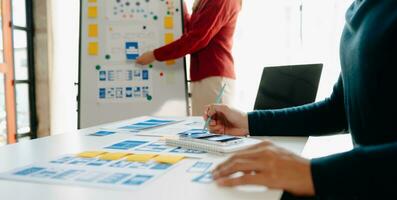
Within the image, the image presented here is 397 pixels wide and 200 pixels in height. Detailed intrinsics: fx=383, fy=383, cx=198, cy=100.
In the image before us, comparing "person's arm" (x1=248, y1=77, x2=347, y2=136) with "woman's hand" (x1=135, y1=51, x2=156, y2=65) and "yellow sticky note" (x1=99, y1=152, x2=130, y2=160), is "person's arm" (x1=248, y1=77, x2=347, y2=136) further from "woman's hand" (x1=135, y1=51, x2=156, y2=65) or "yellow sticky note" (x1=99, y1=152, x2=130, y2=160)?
"woman's hand" (x1=135, y1=51, x2=156, y2=65)

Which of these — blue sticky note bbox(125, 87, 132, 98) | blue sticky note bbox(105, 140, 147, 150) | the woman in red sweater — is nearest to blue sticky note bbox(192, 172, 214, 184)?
blue sticky note bbox(105, 140, 147, 150)

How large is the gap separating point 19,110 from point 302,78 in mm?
3146

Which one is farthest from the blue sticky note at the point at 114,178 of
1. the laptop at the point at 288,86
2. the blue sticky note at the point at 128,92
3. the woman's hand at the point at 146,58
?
the blue sticky note at the point at 128,92

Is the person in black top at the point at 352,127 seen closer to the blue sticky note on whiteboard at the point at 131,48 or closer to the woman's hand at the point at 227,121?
the woman's hand at the point at 227,121

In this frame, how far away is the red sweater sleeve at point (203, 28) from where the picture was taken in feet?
7.65

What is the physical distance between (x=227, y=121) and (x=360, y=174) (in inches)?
26.9

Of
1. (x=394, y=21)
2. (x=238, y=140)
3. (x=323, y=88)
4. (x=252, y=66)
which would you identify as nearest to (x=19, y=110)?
(x=252, y=66)

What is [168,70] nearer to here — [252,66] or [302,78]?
[252,66]

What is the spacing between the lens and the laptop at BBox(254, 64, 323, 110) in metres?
1.79

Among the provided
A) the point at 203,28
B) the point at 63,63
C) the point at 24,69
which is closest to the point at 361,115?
the point at 203,28

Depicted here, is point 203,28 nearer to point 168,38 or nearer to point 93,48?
point 168,38

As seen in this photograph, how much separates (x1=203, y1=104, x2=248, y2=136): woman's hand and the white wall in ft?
9.73

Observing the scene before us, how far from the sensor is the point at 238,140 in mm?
994

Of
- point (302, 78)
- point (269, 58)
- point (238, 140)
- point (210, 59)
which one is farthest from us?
point (269, 58)
